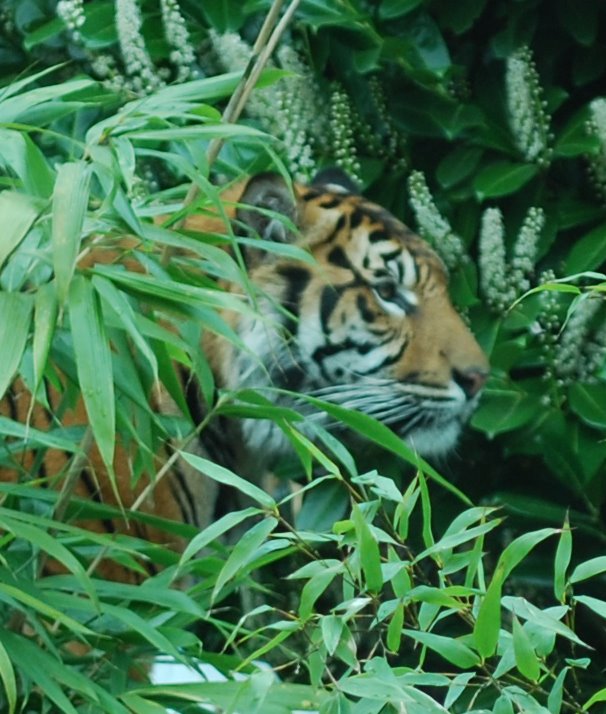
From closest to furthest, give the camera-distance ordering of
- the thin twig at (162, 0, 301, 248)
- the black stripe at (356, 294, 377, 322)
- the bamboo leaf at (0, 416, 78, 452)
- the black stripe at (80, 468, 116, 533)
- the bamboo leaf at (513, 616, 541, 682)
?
the bamboo leaf at (513, 616, 541, 682) < the bamboo leaf at (0, 416, 78, 452) < the thin twig at (162, 0, 301, 248) < the black stripe at (80, 468, 116, 533) < the black stripe at (356, 294, 377, 322)

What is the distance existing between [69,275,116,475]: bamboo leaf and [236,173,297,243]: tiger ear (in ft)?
3.54

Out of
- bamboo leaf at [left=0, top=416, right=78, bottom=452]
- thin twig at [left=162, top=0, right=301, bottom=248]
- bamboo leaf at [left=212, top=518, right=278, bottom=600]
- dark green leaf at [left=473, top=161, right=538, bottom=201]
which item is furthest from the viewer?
dark green leaf at [left=473, top=161, right=538, bottom=201]

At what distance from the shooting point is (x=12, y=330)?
2.26 metres

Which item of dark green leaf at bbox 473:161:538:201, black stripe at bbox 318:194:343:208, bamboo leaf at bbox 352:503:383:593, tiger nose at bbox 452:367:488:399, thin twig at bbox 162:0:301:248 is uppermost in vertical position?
thin twig at bbox 162:0:301:248

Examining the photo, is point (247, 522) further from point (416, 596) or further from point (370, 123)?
point (416, 596)

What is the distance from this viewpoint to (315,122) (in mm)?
4164

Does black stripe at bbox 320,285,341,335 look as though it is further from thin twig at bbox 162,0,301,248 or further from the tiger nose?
thin twig at bbox 162,0,301,248

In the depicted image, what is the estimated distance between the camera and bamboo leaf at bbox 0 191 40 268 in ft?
7.18

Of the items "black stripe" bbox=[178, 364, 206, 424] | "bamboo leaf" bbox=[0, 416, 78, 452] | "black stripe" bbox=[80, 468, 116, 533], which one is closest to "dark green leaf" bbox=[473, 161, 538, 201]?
"black stripe" bbox=[178, 364, 206, 424]

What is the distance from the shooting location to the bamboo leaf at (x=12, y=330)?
2.20m

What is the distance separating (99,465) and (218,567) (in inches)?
30.2

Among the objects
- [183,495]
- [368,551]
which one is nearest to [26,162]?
[368,551]

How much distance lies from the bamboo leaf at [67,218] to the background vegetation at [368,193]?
0.04m

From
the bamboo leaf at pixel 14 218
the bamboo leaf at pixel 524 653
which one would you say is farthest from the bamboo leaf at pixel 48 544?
the bamboo leaf at pixel 524 653
